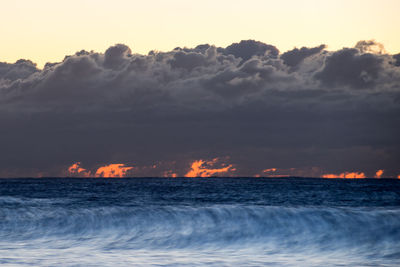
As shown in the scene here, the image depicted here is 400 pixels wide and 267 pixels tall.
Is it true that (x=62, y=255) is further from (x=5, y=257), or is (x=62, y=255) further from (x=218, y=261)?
(x=218, y=261)

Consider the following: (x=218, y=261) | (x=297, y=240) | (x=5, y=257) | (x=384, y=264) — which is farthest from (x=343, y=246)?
(x=5, y=257)

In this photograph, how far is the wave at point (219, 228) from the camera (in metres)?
20.5

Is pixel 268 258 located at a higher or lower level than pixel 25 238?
lower

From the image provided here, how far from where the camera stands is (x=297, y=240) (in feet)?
69.1

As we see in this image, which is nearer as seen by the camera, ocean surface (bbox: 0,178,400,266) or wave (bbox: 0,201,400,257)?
ocean surface (bbox: 0,178,400,266)

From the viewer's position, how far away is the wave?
20.5m

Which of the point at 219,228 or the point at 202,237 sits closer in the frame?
the point at 202,237

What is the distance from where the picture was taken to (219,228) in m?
24.0

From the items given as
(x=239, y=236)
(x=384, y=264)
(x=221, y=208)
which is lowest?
(x=384, y=264)

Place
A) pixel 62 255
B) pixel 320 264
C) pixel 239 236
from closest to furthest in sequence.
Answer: pixel 320 264 → pixel 62 255 → pixel 239 236

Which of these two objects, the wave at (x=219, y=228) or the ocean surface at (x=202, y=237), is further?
the wave at (x=219, y=228)

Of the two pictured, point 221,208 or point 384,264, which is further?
point 221,208

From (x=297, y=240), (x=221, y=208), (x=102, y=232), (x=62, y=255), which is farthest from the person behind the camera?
(x=221, y=208)

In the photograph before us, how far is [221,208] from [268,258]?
11.2 m
